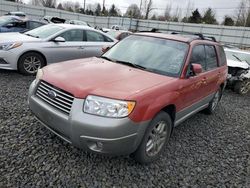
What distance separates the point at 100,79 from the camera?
10.3 feet

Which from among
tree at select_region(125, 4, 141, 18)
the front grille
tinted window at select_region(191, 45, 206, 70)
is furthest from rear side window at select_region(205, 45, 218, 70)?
tree at select_region(125, 4, 141, 18)

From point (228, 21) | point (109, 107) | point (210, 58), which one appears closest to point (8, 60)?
point (109, 107)

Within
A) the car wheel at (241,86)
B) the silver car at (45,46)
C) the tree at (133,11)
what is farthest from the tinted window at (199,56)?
the tree at (133,11)

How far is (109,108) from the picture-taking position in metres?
2.71

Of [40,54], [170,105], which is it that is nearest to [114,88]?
[170,105]

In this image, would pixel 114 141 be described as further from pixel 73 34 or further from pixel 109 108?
pixel 73 34

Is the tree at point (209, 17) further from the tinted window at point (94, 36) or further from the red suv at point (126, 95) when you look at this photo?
the red suv at point (126, 95)

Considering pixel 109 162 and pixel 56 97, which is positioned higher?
pixel 56 97

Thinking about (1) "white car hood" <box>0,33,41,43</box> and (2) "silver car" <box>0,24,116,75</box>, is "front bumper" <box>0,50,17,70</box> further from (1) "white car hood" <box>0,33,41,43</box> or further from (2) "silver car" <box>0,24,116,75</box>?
(1) "white car hood" <box>0,33,41,43</box>

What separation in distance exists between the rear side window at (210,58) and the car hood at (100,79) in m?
1.63

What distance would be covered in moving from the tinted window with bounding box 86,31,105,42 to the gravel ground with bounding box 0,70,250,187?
3.66 meters

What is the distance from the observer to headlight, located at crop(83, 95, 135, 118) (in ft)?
8.88

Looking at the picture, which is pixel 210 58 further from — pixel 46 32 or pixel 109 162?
pixel 46 32

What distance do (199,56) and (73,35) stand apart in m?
4.35
